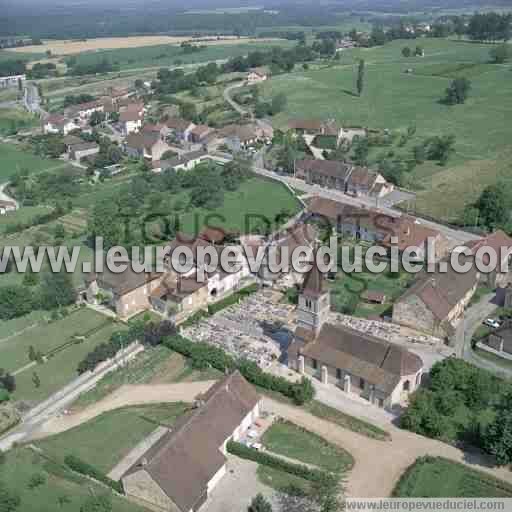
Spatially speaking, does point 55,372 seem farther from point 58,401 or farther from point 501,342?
point 501,342

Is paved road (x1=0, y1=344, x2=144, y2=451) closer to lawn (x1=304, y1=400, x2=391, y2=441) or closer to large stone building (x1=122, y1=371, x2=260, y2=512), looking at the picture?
large stone building (x1=122, y1=371, x2=260, y2=512)

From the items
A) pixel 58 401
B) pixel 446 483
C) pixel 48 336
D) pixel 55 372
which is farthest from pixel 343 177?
pixel 446 483

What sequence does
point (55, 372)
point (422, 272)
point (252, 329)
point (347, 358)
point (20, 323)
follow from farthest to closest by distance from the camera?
point (422, 272) < point (20, 323) < point (252, 329) < point (55, 372) < point (347, 358)

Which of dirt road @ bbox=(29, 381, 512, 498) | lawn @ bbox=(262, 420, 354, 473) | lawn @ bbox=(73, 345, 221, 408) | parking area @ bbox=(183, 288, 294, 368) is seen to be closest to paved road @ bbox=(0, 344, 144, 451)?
lawn @ bbox=(73, 345, 221, 408)

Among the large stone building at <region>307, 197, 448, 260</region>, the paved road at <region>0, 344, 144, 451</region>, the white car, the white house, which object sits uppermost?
the large stone building at <region>307, 197, 448, 260</region>

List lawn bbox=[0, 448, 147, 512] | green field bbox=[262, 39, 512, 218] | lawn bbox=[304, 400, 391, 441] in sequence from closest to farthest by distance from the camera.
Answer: lawn bbox=[0, 448, 147, 512], lawn bbox=[304, 400, 391, 441], green field bbox=[262, 39, 512, 218]

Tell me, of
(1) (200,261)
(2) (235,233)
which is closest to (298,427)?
(1) (200,261)

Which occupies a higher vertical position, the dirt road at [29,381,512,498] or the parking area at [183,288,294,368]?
the parking area at [183,288,294,368]
